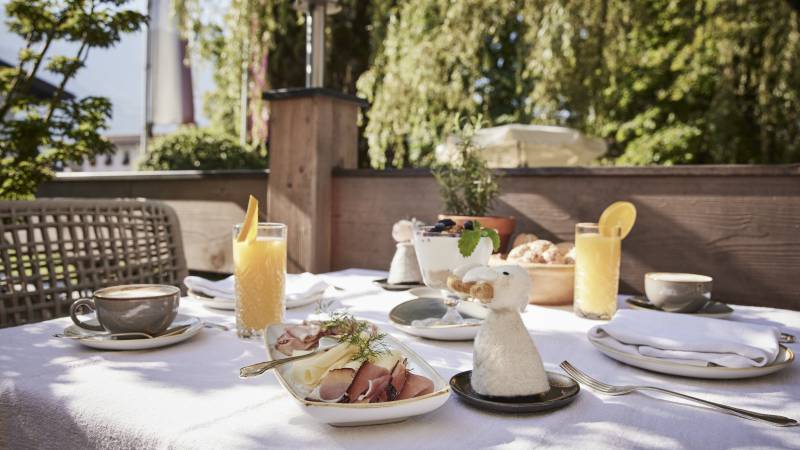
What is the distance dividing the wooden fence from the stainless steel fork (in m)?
1.30

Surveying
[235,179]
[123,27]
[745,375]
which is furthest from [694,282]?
[123,27]

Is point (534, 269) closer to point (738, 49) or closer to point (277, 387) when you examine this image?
point (277, 387)

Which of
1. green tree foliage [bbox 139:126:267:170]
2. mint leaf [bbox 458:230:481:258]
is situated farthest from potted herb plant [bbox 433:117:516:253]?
green tree foliage [bbox 139:126:267:170]

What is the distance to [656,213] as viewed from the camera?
1.97 m

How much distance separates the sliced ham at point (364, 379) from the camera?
0.62 metres

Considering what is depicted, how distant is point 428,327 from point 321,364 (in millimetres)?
307

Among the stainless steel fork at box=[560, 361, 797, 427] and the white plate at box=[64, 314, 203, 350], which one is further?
the white plate at box=[64, 314, 203, 350]

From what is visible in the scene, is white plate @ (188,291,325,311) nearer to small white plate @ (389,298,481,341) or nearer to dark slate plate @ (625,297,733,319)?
small white plate @ (389,298,481,341)

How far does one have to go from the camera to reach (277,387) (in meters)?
0.75

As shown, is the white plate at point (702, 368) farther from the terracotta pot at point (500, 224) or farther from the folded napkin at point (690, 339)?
the terracotta pot at point (500, 224)

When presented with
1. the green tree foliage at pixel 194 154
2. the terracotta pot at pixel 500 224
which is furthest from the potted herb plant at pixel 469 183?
the green tree foliage at pixel 194 154

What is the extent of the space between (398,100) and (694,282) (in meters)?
4.29

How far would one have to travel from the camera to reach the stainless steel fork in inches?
25.2

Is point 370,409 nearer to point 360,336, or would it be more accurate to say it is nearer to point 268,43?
point 360,336
